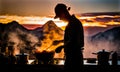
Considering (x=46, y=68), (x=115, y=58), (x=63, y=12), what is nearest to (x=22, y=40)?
(x=46, y=68)

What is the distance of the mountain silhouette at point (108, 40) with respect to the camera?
4.37 metres

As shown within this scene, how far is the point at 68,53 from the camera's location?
3.34 meters

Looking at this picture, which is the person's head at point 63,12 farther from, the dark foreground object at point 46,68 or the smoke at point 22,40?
the smoke at point 22,40

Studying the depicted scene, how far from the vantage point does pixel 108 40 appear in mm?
4391

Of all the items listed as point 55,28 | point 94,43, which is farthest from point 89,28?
point 55,28

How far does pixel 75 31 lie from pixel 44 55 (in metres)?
0.85

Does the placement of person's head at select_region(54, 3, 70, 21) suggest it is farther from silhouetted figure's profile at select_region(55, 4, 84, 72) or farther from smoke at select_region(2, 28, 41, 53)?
smoke at select_region(2, 28, 41, 53)

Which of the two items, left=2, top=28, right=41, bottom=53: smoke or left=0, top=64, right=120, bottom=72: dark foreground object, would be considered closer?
left=0, top=64, right=120, bottom=72: dark foreground object

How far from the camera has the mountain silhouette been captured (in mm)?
4367

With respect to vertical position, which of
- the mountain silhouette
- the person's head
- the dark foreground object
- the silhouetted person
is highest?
the person's head

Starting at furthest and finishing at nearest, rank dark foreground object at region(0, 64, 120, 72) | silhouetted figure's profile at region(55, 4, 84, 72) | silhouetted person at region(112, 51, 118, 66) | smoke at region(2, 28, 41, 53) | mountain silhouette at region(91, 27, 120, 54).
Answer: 1. smoke at region(2, 28, 41, 53)
2. mountain silhouette at region(91, 27, 120, 54)
3. silhouetted person at region(112, 51, 118, 66)
4. dark foreground object at region(0, 64, 120, 72)
5. silhouetted figure's profile at region(55, 4, 84, 72)

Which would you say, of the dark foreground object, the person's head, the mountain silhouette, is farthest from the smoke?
the person's head

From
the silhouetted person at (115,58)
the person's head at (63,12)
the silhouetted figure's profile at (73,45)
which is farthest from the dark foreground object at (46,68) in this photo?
the person's head at (63,12)

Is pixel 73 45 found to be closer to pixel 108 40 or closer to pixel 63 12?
pixel 63 12
